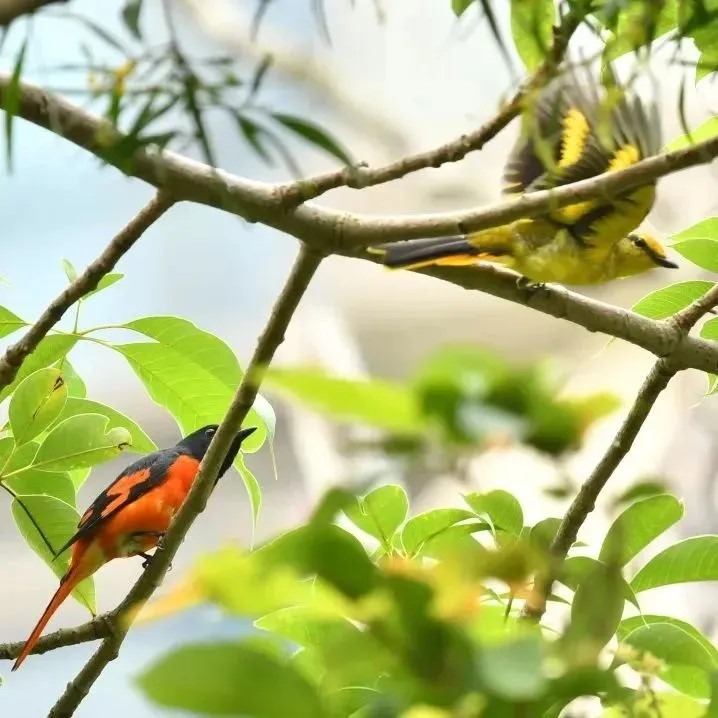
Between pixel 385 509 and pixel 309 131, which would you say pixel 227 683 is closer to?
pixel 309 131

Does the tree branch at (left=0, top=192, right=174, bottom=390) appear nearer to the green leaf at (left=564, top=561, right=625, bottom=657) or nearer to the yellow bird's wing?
the yellow bird's wing

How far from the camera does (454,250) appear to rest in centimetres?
95

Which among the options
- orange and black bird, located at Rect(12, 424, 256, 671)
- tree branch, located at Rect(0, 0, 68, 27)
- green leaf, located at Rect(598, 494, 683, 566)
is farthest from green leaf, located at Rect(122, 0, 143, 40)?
orange and black bird, located at Rect(12, 424, 256, 671)

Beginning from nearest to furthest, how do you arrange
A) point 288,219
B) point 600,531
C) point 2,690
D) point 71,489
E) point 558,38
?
point 558,38
point 288,219
point 71,489
point 2,690
point 600,531

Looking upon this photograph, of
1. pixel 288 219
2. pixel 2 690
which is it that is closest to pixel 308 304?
pixel 2 690

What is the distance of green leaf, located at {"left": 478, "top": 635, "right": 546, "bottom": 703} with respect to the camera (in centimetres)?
20

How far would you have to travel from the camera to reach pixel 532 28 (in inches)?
15.6

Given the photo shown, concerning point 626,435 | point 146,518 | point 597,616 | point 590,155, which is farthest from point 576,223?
point 597,616

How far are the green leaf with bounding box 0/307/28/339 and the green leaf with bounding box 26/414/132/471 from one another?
0.29 ft

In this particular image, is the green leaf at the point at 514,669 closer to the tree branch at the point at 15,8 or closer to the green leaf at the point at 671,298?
the tree branch at the point at 15,8

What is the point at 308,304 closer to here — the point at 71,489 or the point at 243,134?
the point at 71,489

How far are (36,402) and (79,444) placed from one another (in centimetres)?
6

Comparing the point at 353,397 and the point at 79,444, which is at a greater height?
the point at 79,444

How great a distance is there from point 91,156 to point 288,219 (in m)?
0.13
